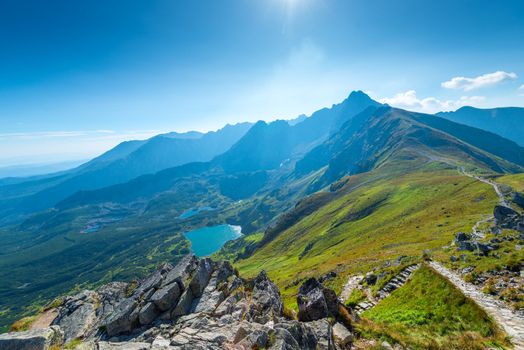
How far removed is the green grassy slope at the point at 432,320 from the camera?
19.9 m

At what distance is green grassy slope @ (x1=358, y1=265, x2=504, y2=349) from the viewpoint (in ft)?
65.2

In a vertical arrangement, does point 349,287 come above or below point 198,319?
below

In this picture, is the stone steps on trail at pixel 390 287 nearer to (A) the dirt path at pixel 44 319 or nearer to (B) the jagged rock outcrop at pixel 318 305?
(B) the jagged rock outcrop at pixel 318 305

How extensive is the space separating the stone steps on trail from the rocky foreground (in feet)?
23.9

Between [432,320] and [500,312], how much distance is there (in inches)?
224

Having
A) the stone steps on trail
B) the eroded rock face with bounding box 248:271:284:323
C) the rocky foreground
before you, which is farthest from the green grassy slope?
the eroded rock face with bounding box 248:271:284:323

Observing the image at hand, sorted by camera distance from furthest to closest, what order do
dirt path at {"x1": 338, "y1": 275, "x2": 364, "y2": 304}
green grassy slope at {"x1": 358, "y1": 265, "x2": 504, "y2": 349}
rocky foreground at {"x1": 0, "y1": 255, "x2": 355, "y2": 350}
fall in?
dirt path at {"x1": 338, "y1": 275, "x2": 364, "y2": 304} → green grassy slope at {"x1": 358, "y1": 265, "x2": 504, "y2": 349} → rocky foreground at {"x1": 0, "y1": 255, "x2": 355, "y2": 350}

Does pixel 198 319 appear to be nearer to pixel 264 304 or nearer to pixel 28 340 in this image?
pixel 264 304

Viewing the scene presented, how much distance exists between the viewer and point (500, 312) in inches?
910

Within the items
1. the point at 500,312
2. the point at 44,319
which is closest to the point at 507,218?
the point at 500,312

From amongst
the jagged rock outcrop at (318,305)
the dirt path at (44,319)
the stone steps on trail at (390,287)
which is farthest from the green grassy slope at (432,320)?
the dirt path at (44,319)

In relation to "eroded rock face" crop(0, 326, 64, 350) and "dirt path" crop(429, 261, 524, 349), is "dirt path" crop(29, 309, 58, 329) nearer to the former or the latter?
"eroded rock face" crop(0, 326, 64, 350)

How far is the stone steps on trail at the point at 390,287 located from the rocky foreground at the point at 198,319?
730 cm

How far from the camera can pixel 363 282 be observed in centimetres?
4272
